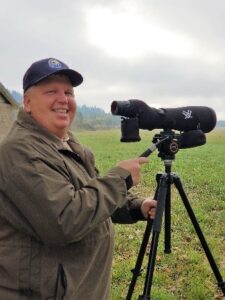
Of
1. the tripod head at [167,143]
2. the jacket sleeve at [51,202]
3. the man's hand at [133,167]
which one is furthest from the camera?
the tripod head at [167,143]

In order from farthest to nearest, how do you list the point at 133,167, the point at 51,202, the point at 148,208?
the point at 148,208 < the point at 133,167 < the point at 51,202

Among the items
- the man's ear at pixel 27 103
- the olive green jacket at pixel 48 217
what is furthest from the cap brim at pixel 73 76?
the olive green jacket at pixel 48 217

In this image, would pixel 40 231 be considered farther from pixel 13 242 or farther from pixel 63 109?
pixel 63 109

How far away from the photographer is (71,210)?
2.59 meters

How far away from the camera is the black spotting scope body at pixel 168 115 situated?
3209mm

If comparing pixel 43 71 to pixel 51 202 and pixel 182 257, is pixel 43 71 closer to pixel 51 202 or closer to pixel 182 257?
pixel 51 202

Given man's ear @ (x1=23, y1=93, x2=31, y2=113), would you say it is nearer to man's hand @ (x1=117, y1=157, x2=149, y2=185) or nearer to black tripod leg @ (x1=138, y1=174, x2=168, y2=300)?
man's hand @ (x1=117, y1=157, x2=149, y2=185)

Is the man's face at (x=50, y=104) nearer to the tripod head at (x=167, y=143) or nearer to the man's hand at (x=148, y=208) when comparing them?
the tripod head at (x=167, y=143)

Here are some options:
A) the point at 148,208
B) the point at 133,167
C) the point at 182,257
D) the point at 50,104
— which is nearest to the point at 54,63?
the point at 50,104

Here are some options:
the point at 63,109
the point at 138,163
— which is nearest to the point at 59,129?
the point at 63,109

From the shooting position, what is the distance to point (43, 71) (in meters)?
2.95

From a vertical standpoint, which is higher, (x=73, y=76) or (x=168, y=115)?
(x=73, y=76)

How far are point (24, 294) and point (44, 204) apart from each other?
67 centimetres

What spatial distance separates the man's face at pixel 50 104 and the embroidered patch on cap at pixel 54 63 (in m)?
0.09
